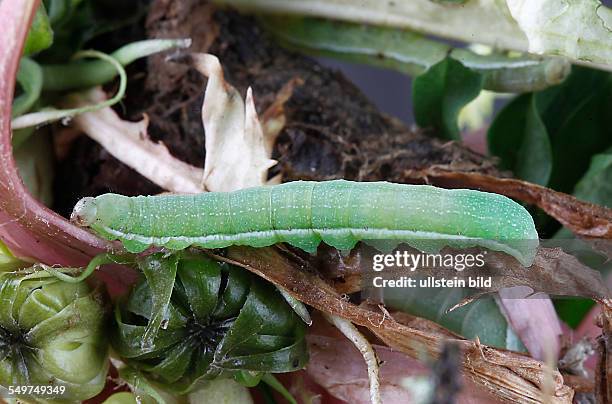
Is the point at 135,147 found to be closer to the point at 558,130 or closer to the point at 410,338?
the point at 410,338

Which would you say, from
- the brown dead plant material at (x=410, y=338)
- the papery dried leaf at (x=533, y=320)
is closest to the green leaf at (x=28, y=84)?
the brown dead plant material at (x=410, y=338)

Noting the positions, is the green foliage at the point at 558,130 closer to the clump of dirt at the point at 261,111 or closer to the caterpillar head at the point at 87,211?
the clump of dirt at the point at 261,111

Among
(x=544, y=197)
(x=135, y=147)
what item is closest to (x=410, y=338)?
(x=544, y=197)

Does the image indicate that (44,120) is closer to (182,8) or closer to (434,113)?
(182,8)

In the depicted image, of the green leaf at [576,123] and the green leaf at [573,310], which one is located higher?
the green leaf at [576,123]

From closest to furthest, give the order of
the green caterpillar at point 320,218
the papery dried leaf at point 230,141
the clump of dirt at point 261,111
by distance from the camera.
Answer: the green caterpillar at point 320,218 < the papery dried leaf at point 230,141 < the clump of dirt at point 261,111

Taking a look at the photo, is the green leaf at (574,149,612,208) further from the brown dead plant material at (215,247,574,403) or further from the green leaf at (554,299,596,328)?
the brown dead plant material at (215,247,574,403)

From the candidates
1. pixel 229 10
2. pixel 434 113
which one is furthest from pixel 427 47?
pixel 229 10
